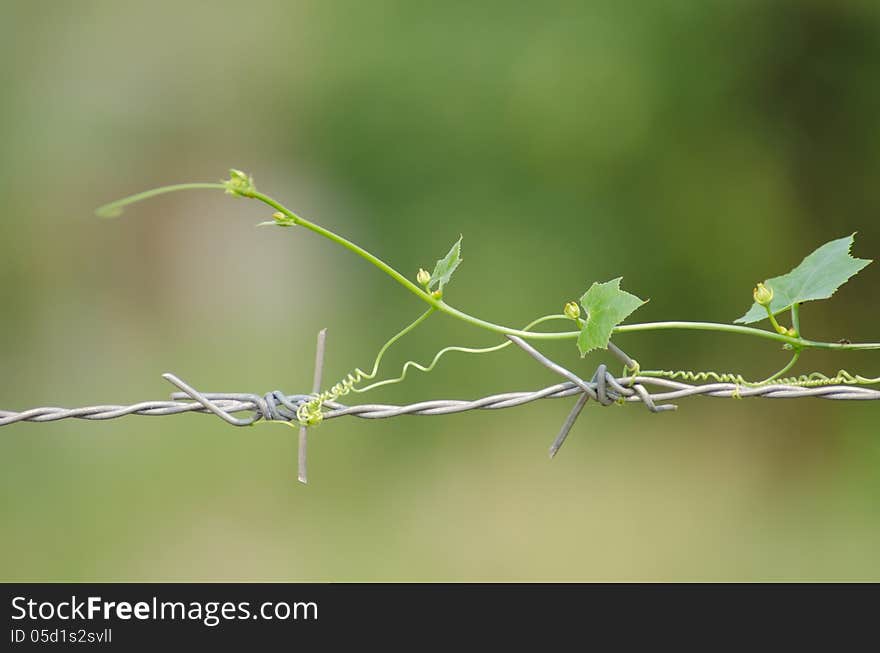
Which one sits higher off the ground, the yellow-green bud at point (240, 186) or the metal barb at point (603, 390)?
the yellow-green bud at point (240, 186)

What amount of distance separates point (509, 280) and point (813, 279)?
8.96 feet

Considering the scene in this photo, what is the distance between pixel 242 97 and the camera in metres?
4.61

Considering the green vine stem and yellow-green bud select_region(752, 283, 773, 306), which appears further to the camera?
yellow-green bud select_region(752, 283, 773, 306)

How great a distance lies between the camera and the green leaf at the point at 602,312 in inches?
41.4

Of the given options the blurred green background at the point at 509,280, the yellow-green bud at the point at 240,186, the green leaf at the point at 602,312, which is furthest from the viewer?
the blurred green background at the point at 509,280

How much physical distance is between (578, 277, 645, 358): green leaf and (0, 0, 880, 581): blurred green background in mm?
2454

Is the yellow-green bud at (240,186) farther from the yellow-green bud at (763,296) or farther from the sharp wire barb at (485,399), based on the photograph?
the yellow-green bud at (763,296)

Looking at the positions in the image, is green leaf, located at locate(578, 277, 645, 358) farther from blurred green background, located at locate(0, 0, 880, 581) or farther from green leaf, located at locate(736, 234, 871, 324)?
blurred green background, located at locate(0, 0, 880, 581)

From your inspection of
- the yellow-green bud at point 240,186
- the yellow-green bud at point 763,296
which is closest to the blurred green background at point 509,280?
the yellow-green bud at point 763,296

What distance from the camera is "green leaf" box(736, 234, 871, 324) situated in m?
1.11

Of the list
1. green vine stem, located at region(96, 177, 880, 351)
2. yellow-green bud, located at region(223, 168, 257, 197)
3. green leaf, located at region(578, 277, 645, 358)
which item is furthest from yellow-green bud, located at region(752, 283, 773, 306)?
yellow-green bud, located at region(223, 168, 257, 197)

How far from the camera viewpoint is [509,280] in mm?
3846

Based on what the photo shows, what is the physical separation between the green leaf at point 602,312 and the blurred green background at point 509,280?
8.05 feet

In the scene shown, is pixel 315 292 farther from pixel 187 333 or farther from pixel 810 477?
pixel 810 477
